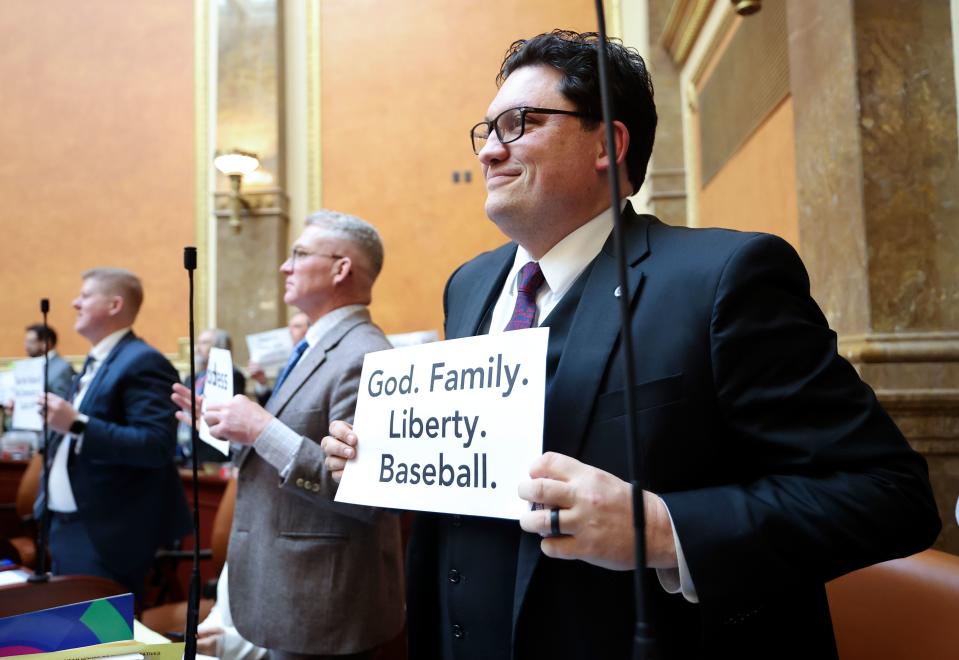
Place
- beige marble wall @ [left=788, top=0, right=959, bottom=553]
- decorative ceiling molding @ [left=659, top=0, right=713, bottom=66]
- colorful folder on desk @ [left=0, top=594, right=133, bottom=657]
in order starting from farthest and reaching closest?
1. decorative ceiling molding @ [left=659, top=0, right=713, bottom=66]
2. beige marble wall @ [left=788, top=0, right=959, bottom=553]
3. colorful folder on desk @ [left=0, top=594, right=133, bottom=657]

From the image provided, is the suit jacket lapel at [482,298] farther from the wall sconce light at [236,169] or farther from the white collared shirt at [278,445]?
the wall sconce light at [236,169]

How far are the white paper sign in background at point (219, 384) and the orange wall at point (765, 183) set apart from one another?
8.51ft

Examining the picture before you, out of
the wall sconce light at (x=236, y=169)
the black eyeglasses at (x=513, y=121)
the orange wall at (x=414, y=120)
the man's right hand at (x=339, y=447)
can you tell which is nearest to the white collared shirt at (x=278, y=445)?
the man's right hand at (x=339, y=447)

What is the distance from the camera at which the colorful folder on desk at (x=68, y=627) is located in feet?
3.93

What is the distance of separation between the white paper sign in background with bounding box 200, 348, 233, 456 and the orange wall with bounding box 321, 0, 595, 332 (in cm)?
496

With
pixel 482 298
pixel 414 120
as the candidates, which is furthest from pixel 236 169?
pixel 482 298

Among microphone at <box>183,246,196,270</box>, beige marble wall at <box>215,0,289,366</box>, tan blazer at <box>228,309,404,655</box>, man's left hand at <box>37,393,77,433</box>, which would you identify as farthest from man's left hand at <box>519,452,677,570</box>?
beige marble wall at <box>215,0,289,366</box>

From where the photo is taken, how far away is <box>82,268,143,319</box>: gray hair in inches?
120

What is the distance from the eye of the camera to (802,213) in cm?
258

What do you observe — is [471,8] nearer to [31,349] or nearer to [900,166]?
[31,349]

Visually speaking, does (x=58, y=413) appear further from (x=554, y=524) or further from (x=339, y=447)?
(x=554, y=524)

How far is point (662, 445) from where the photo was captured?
1011 millimetres

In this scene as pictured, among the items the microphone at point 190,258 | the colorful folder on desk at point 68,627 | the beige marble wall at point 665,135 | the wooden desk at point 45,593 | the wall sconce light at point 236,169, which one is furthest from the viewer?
the wall sconce light at point 236,169

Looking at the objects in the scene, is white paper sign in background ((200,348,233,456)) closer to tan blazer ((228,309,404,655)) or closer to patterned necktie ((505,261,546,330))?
tan blazer ((228,309,404,655))
